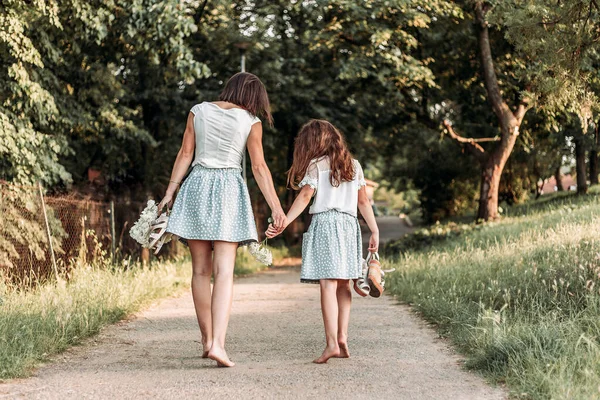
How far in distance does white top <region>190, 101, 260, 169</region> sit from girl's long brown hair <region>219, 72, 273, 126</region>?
0.09 m

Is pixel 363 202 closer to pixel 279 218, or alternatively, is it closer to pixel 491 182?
pixel 279 218

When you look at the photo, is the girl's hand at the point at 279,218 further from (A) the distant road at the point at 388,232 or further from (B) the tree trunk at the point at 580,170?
(A) the distant road at the point at 388,232

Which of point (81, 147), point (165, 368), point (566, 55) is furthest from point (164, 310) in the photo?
point (81, 147)

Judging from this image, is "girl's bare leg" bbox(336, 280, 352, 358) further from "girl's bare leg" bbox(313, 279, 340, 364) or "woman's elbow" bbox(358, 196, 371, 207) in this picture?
"woman's elbow" bbox(358, 196, 371, 207)

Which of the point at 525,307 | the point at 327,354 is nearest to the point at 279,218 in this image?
the point at 327,354

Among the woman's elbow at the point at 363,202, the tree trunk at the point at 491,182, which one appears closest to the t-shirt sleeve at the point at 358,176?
the woman's elbow at the point at 363,202

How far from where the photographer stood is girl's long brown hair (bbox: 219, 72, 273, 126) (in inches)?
219

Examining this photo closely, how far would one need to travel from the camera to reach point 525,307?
701cm

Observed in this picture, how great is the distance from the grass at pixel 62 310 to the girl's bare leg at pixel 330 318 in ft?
6.74

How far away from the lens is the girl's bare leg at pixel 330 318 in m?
5.47

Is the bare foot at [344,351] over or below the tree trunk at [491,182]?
below

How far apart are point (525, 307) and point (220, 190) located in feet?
10.7

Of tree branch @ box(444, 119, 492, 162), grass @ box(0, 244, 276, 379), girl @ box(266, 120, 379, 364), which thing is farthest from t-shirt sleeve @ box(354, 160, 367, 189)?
tree branch @ box(444, 119, 492, 162)

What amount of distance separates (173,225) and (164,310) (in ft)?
11.2
